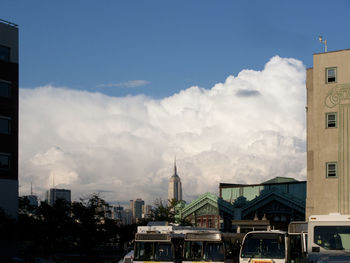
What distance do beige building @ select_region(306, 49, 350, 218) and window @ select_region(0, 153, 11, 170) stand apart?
92.9 feet

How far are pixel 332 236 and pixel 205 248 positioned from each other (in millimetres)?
7977

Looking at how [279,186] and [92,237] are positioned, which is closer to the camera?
[92,237]

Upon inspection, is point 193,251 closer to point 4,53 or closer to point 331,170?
point 331,170

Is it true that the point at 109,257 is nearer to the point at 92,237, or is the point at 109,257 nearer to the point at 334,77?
the point at 92,237

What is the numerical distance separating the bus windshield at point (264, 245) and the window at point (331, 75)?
26625 millimetres

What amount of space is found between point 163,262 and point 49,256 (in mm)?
30152

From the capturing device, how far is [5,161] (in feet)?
190

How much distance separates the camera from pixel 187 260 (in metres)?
29.8

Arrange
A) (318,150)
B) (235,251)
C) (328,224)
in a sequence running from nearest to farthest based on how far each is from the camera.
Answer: (328,224)
(235,251)
(318,150)

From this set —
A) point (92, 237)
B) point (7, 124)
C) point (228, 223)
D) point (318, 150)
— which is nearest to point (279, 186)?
point (228, 223)

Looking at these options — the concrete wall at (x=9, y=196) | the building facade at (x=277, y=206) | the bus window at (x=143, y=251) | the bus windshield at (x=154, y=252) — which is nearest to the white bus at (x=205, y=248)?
the bus windshield at (x=154, y=252)

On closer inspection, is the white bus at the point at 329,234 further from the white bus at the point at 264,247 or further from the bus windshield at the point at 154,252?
the bus windshield at the point at 154,252

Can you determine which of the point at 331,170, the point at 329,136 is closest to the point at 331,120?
the point at 329,136

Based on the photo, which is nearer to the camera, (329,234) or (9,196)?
(329,234)
